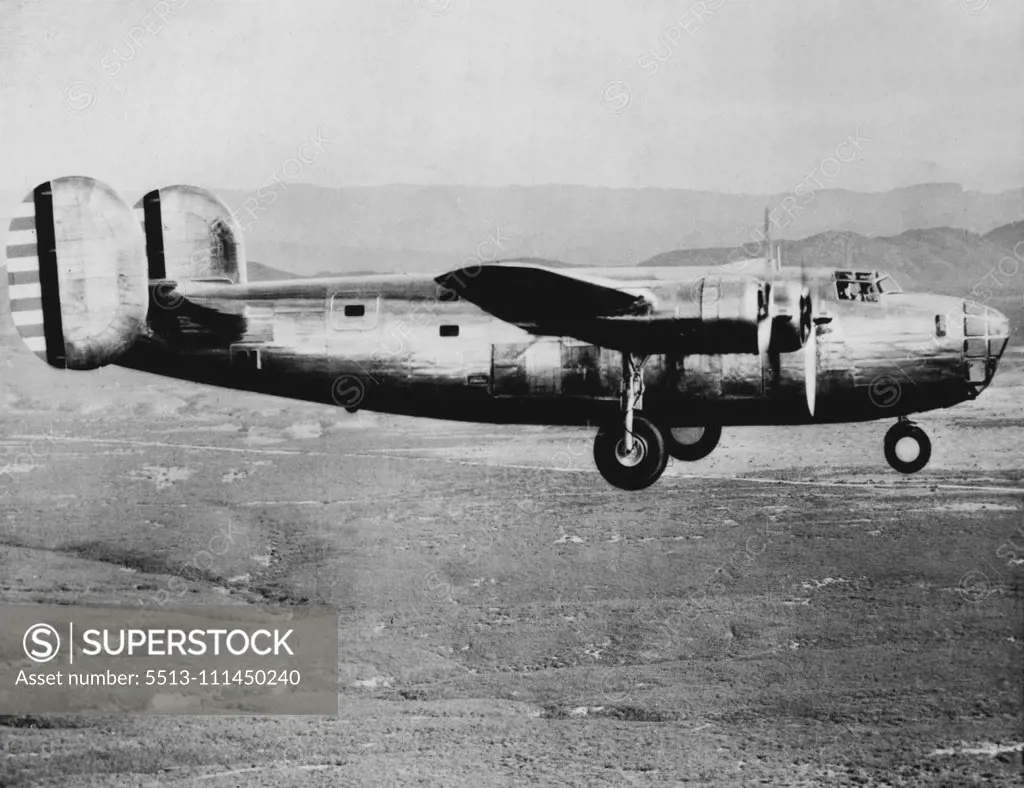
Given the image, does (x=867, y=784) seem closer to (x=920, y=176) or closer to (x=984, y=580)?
(x=984, y=580)

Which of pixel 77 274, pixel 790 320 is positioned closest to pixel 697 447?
pixel 790 320

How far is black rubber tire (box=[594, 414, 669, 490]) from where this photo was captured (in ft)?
27.4

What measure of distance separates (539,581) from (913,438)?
9.81 feet

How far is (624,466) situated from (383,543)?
203 cm

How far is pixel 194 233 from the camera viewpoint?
359 inches

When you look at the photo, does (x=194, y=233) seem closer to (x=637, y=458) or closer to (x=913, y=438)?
(x=637, y=458)

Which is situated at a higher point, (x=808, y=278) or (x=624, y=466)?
(x=808, y=278)

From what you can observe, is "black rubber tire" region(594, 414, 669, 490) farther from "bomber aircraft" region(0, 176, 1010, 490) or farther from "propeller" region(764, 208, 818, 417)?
"propeller" region(764, 208, 818, 417)

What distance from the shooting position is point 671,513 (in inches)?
344

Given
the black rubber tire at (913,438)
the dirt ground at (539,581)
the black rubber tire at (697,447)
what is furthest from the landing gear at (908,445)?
the black rubber tire at (697,447)

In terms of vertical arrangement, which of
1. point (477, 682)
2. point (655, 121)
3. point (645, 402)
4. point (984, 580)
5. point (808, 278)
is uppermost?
point (655, 121)

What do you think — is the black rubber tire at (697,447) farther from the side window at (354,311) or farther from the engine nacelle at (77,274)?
the engine nacelle at (77,274)

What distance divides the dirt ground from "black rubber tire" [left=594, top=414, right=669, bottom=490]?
0.64 ft

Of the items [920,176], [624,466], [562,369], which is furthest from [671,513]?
[920,176]
